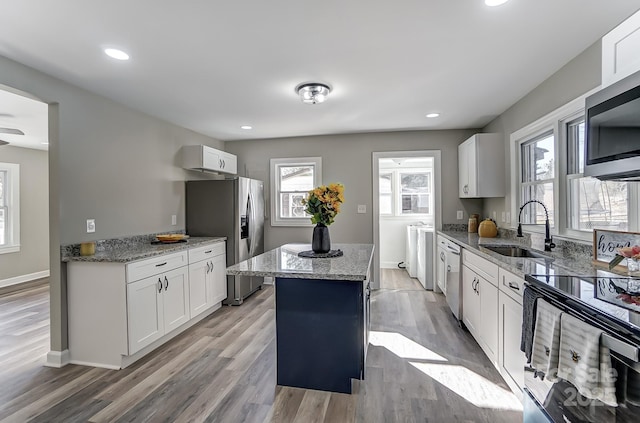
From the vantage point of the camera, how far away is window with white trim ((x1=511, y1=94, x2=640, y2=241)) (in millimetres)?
2043

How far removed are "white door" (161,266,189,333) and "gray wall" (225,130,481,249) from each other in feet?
6.36

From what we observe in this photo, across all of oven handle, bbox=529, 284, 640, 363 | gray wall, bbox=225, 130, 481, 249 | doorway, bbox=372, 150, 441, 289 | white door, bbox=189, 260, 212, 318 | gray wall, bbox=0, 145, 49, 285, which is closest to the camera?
oven handle, bbox=529, 284, 640, 363

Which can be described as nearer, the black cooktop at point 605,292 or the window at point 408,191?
the black cooktop at point 605,292

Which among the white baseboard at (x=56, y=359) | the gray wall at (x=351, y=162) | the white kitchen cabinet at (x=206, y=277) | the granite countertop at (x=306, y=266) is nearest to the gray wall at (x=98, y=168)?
the white baseboard at (x=56, y=359)

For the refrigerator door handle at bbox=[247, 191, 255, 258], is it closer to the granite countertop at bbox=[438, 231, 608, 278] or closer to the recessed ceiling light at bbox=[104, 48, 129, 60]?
the recessed ceiling light at bbox=[104, 48, 129, 60]

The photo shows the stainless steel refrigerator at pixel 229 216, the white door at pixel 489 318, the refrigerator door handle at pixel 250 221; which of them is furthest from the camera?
the refrigerator door handle at pixel 250 221

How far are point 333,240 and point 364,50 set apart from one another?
3091mm

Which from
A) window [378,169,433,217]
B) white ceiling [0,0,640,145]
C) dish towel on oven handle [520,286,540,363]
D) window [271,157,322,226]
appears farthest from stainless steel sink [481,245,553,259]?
window [378,169,433,217]

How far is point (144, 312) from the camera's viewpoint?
2.61 metres

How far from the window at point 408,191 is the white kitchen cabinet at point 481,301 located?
307 centimetres

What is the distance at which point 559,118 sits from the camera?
2471 mm

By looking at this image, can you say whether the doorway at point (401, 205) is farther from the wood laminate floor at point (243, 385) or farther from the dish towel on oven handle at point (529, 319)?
the dish towel on oven handle at point (529, 319)

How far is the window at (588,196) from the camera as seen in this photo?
201 cm

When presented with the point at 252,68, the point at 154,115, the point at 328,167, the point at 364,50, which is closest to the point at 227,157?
the point at 154,115
